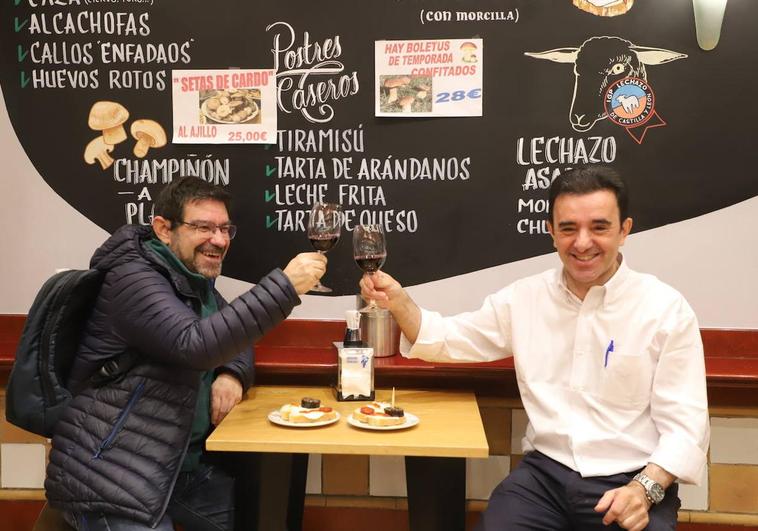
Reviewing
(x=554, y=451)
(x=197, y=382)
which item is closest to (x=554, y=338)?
(x=554, y=451)

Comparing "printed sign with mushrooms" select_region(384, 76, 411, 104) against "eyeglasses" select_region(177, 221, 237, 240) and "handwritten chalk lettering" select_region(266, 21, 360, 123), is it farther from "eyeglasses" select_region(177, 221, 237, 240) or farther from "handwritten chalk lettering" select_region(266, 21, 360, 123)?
"eyeglasses" select_region(177, 221, 237, 240)

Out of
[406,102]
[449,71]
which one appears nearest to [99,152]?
[406,102]

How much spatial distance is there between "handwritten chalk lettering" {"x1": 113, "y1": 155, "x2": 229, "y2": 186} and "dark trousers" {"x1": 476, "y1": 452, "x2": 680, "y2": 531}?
5.14 ft

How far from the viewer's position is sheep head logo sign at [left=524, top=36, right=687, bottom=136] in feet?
8.70

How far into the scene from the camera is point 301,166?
111 inches

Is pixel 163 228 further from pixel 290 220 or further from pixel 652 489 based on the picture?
pixel 652 489

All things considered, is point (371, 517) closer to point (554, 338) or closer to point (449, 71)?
point (554, 338)

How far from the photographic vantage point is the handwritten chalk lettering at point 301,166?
2816 millimetres

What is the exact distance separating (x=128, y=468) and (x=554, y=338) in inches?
51.7

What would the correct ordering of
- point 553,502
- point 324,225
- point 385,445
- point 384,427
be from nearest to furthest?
point 385,445 → point 384,427 → point 553,502 → point 324,225

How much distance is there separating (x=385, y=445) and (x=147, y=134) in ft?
5.34

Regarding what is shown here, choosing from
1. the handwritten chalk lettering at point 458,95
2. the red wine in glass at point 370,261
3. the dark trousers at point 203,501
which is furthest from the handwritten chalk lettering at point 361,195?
the dark trousers at point 203,501

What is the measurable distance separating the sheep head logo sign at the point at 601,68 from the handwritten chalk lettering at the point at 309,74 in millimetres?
717

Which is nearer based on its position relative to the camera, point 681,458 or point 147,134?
point 681,458
